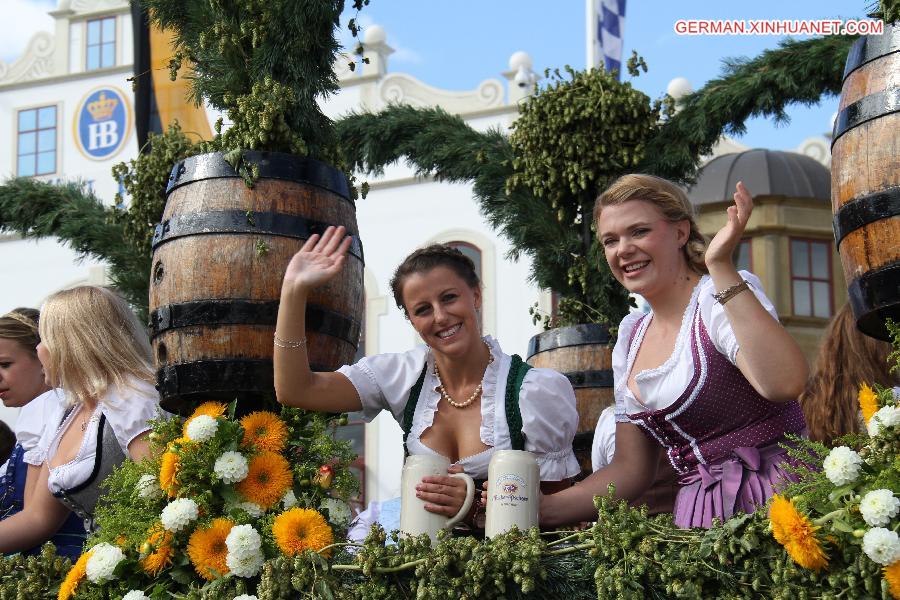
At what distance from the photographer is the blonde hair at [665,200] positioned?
2605mm

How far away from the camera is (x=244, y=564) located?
2.46 metres

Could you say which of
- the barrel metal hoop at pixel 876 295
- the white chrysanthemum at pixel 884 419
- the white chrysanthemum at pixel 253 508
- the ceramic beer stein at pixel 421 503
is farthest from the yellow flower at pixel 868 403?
the white chrysanthemum at pixel 253 508

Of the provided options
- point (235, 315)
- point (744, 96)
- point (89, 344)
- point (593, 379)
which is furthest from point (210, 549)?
point (744, 96)

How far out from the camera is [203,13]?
130 inches

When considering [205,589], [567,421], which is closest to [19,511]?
[205,589]

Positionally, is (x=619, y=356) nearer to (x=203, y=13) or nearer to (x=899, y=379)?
(x=899, y=379)

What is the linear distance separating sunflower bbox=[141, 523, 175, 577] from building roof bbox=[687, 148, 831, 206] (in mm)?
13632

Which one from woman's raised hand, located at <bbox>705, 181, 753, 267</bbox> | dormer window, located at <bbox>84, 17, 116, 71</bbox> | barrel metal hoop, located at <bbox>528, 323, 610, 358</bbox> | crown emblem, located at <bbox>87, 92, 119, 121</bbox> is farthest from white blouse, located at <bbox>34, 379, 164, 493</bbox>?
dormer window, located at <bbox>84, 17, 116, 71</bbox>

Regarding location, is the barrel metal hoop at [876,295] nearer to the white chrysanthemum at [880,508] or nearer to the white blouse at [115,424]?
the white chrysanthemum at [880,508]

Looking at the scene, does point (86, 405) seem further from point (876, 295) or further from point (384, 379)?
point (876, 295)

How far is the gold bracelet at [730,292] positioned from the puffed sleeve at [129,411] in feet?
4.74

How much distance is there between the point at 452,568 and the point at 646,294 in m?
0.78

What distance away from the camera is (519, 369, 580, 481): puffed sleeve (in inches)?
105

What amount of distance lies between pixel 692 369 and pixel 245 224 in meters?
1.11
